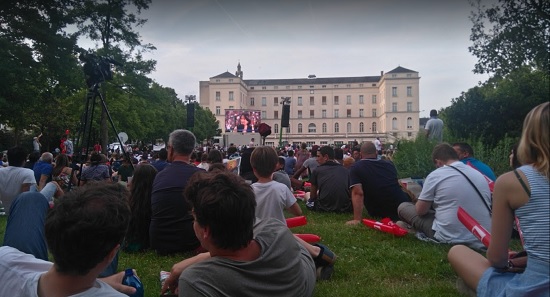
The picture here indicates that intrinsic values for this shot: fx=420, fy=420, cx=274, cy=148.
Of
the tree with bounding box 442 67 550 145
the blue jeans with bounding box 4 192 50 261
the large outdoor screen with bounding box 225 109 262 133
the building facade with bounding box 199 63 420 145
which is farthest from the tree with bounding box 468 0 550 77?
the building facade with bounding box 199 63 420 145

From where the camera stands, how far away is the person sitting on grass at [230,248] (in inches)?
77.2

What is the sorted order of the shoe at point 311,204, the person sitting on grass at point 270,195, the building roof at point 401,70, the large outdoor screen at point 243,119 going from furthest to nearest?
the building roof at point 401,70 → the large outdoor screen at point 243,119 → the shoe at point 311,204 → the person sitting on grass at point 270,195

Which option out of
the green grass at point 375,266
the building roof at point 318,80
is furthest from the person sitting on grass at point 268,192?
the building roof at point 318,80

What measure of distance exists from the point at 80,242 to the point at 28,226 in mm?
1570

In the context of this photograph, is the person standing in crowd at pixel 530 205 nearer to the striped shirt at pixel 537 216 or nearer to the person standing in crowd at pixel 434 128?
the striped shirt at pixel 537 216

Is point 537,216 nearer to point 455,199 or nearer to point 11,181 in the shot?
point 455,199

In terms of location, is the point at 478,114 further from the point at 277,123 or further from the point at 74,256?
the point at 277,123

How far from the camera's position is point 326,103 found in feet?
315

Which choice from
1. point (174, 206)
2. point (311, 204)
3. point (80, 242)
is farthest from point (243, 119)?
point (80, 242)

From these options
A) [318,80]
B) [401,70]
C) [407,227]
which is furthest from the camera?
[318,80]

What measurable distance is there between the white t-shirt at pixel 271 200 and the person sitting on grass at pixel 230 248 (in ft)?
6.58

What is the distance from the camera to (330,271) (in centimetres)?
386

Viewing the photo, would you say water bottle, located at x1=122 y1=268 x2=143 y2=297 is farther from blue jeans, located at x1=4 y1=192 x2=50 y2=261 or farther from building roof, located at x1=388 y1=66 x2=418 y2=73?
building roof, located at x1=388 y1=66 x2=418 y2=73

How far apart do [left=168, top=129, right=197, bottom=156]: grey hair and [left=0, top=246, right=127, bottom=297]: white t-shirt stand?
2.87m
